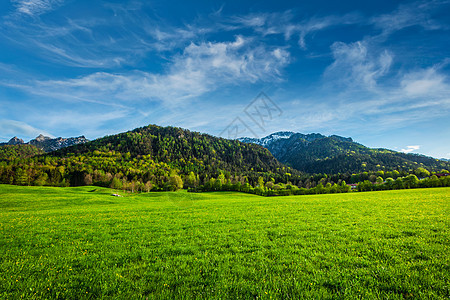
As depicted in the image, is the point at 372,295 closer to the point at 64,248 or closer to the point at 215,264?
the point at 215,264

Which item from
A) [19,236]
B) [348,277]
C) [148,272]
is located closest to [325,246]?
[348,277]

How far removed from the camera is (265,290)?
5.26m

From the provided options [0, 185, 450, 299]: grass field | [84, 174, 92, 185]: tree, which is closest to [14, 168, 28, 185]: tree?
[84, 174, 92, 185]: tree

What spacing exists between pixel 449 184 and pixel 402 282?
97.4 meters

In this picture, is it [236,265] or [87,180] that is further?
[87,180]

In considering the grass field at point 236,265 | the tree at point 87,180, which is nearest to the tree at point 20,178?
the tree at point 87,180

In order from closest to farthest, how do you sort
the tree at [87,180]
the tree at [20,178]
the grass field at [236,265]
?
the grass field at [236,265]
the tree at [20,178]
the tree at [87,180]

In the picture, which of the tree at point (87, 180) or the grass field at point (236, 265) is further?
the tree at point (87, 180)

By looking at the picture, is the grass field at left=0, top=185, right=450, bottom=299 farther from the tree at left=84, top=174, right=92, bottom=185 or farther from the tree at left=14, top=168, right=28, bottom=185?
the tree at left=84, top=174, right=92, bottom=185

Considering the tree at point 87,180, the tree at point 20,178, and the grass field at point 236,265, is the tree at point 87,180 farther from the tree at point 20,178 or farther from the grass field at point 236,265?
the grass field at point 236,265

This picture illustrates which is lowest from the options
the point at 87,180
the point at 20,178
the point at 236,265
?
the point at 87,180

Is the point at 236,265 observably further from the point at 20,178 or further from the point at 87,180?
the point at 87,180

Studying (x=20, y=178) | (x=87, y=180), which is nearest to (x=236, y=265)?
(x=20, y=178)

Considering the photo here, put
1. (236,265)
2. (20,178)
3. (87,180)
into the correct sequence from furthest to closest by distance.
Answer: (87,180) < (20,178) < (236,265)
